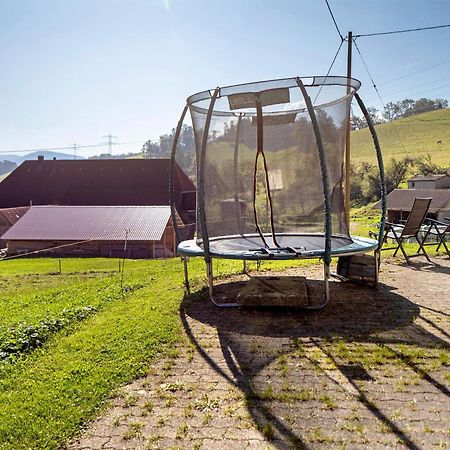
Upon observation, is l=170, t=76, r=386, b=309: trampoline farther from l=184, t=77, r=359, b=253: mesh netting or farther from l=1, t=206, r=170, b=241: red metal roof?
l=1, t=206, r=170, b=241: red metal roof

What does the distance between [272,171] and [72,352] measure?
3747 millimetres

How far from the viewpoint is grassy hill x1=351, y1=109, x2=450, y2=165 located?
177 ft

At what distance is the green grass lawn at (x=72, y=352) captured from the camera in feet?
8.36

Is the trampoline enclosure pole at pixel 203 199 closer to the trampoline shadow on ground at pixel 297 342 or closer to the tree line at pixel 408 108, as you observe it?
the trampoline shadow on ground at pixel 297 342

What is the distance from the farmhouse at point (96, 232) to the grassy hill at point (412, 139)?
34.9 meters

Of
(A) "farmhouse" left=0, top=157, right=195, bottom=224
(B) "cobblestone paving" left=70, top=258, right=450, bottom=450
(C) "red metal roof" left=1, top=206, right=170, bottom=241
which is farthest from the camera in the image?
(A) "farmhouse" left=0, top=157, right=195, bottom=224

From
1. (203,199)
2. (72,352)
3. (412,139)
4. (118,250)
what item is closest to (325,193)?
(203,199)

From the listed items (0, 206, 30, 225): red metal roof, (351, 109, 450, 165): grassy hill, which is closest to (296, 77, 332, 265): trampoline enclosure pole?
(0, 206, 30, 225): red metal roof

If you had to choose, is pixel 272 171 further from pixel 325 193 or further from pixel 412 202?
pixel 412 202

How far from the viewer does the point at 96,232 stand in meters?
26.8

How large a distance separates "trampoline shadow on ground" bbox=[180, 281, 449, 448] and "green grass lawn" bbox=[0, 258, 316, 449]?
0.44m

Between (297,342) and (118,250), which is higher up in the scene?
(297,342)

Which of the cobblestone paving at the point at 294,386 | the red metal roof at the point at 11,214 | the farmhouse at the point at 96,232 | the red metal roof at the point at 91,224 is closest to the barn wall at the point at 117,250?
the farmhouse at the point at 96,232

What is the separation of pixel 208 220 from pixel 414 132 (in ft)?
214
